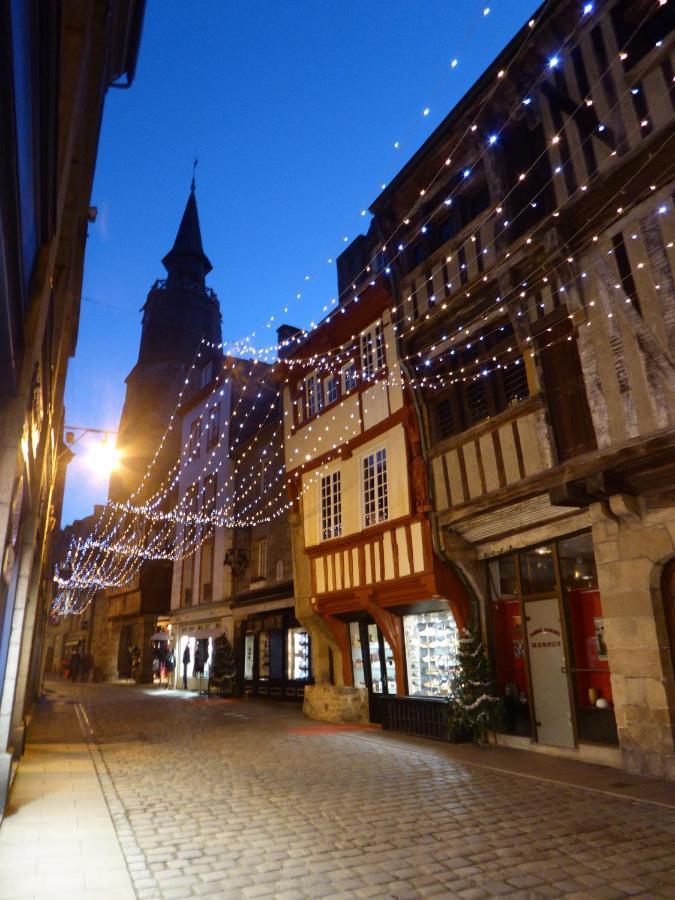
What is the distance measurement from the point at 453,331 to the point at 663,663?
591cm

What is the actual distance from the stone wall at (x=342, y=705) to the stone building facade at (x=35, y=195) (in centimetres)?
596

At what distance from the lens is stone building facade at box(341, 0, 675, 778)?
684cm

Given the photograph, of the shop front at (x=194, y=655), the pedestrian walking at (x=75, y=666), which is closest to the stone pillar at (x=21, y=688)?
the shop front at (x=194, y=655)

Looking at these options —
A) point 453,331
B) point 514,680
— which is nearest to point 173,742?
point 514,680

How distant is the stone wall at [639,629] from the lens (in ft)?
21.3

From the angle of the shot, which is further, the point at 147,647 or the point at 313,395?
the point at 147,647

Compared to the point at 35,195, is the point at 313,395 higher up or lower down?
higher up

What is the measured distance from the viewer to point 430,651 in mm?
10930

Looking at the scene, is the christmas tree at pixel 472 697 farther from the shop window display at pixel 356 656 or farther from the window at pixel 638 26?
the window at pixel 638 26

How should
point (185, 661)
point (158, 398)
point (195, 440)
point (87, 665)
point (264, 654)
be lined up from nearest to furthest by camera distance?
point (264, 654), point (185, 661), point (195, 440), point (87, 665), point (158, 398)

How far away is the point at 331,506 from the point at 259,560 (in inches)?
246

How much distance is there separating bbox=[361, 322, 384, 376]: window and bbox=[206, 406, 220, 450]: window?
11.0 meters

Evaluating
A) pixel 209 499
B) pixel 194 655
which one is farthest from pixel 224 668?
pixel 209 499

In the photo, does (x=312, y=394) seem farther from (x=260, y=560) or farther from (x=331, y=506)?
(x=260, y=560)
